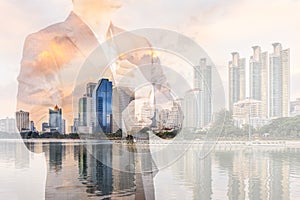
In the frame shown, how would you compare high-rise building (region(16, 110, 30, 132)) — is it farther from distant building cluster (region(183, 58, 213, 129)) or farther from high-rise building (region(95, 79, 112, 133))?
distant building cluster (region(183, 58, 213, 129))

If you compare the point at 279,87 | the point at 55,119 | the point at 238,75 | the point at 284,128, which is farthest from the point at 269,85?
the point at 55,119

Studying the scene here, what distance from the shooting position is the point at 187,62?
2.92 feet

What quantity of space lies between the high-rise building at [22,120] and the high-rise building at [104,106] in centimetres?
28

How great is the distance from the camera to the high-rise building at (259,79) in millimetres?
3396

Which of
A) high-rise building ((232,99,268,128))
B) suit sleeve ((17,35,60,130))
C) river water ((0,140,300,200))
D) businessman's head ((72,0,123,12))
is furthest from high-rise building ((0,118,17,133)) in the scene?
high-rise building ((232,99,268,128))

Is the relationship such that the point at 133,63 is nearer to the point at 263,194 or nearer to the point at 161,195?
the point at 161,195

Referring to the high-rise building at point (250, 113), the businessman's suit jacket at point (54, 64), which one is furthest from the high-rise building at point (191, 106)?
the high-rise building at point (250, 113)

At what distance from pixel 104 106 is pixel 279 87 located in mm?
3038

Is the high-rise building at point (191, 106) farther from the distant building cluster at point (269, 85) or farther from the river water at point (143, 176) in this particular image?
the distant building cluster at point (269, 85)

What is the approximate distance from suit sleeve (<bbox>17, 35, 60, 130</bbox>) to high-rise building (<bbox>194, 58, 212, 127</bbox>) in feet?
1.46

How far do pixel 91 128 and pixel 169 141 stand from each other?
0.23 meters

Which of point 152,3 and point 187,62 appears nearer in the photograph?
point 187,62

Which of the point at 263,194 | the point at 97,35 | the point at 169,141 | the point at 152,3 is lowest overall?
the point at 263,194

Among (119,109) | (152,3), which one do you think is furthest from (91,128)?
(152,3)
